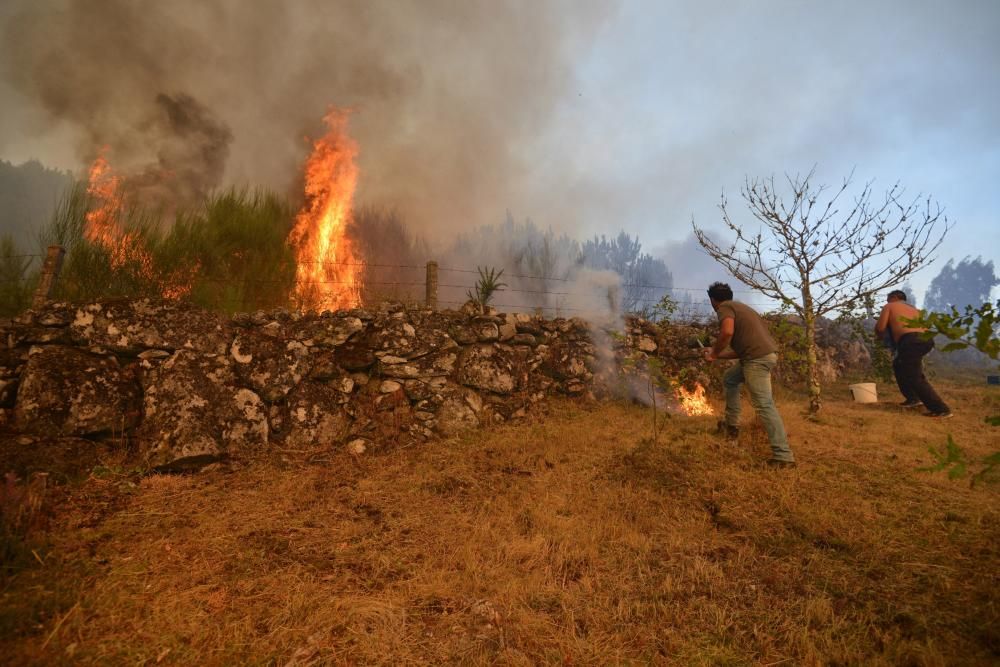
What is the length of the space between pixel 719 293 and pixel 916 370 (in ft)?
15.4

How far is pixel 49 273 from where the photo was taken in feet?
18.7

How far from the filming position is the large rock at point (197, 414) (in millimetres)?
4016

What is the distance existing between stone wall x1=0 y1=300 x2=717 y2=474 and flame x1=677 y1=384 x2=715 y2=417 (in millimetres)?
1783

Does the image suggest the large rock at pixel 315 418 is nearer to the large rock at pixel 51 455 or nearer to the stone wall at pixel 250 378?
the stone wall at pixel 250 378

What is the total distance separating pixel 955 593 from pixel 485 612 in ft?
8.59

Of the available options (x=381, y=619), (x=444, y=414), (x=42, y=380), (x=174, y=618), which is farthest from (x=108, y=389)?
(x=381, y=619)

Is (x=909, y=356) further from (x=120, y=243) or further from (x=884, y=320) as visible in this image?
(x=120, y=243)

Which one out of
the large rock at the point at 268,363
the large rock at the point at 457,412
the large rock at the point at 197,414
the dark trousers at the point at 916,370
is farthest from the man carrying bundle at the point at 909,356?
the large rock at the point at 197,414

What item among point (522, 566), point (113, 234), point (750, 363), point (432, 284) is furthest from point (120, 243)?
point (750, 363)

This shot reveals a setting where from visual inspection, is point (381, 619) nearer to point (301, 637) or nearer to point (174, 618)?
point (301, 637)

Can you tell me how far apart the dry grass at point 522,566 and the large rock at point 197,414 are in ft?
0.87

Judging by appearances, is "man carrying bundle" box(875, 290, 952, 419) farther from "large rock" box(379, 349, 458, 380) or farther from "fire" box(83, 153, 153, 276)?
"fire" box(83, 153, 153, 276)

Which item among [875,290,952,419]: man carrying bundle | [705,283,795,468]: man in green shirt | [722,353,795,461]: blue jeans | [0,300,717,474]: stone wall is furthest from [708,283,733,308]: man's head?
[875,290,952,419]: man carrying bundle

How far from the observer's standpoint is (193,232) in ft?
25.0
